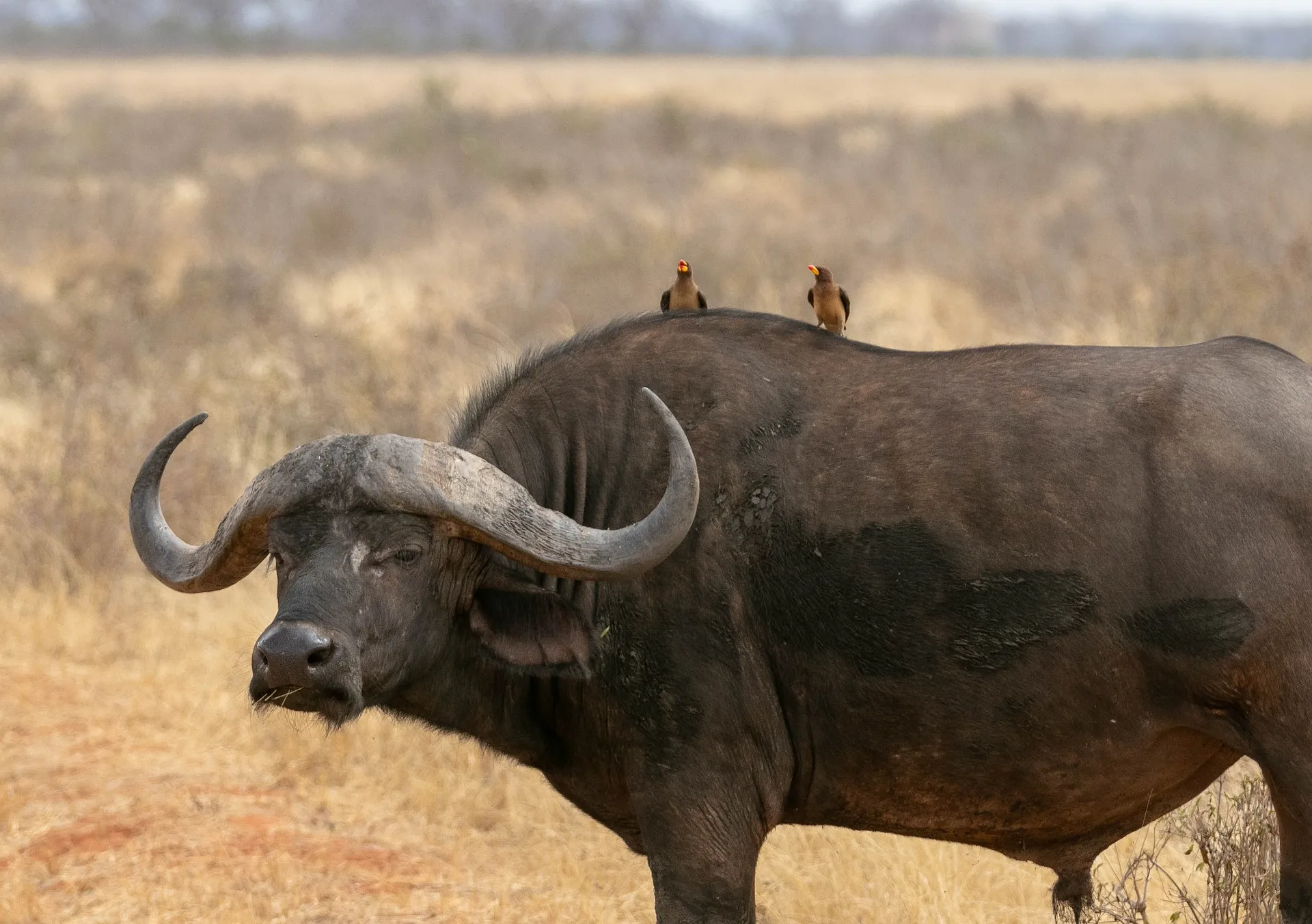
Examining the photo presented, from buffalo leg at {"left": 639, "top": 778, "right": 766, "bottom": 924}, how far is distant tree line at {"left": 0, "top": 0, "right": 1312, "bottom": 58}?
88.3 metres

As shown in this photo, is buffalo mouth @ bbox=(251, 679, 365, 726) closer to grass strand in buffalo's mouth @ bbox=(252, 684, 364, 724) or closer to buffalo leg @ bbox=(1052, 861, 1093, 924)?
grass strand in buffalo's mouth @ bbox=(252, 684, 364, 724)

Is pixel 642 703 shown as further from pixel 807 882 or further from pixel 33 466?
pixel 33 466

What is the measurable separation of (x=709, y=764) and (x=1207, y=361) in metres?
1.72

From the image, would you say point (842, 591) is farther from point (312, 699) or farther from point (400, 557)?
point (312, 699)

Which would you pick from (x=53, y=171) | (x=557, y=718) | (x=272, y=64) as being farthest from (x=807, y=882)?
(x=272, y=64)

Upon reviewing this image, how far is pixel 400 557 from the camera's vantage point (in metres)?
4.16

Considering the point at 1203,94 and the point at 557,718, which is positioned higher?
the point at 1203,94

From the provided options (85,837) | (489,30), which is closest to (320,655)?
(85,837)

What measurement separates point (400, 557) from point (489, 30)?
124 meters

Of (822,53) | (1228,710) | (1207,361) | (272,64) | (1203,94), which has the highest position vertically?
(822,53)

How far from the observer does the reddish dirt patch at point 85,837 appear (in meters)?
6.24

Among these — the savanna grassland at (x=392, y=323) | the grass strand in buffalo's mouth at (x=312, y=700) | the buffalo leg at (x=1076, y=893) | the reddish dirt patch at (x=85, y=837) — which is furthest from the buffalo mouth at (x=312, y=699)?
the reddish dirt patch at (x=85, y=837)

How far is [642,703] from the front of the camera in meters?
4.20

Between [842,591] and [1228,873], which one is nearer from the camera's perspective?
[842,591]
